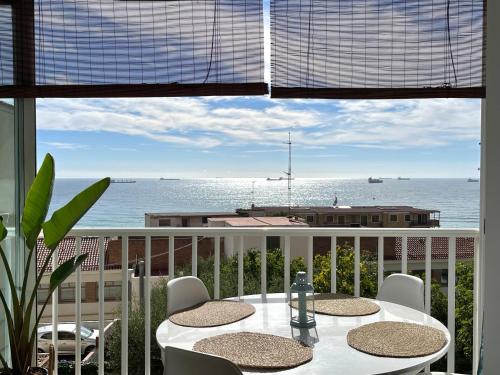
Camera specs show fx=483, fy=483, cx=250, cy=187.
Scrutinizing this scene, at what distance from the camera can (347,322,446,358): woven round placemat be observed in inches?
62.9

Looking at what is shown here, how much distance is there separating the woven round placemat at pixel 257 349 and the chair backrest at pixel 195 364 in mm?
165

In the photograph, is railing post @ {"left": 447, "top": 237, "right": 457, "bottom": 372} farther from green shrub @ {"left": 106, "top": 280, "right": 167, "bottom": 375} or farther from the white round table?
green shrub @ {"left": 106, "top": 280, "right": 167, "bottom": 375}

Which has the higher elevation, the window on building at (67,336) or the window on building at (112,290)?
the window on building at (67,336)

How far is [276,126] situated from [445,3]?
28.0 metres

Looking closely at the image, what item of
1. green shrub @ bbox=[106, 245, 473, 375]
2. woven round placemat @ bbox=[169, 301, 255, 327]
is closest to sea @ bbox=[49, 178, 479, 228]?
green shrub @ bbox=[106, 245, 473, 375]

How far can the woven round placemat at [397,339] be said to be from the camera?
5.24 feet

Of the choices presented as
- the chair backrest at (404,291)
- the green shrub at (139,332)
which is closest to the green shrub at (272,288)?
the green shrub at (139,332)

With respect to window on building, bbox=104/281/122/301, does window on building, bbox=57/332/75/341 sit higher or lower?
higher

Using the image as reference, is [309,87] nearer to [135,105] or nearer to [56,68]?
[56,68]

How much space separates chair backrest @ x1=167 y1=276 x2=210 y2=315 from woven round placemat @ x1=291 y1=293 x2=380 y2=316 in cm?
52

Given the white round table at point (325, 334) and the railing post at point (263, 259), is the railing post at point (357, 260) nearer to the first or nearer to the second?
the railing post at point (263, 259)

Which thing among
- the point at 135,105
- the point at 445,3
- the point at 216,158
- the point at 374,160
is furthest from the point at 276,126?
the point at 445,3

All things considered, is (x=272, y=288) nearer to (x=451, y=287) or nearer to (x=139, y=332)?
(x=139, y=332)

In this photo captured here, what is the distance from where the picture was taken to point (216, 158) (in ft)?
103
